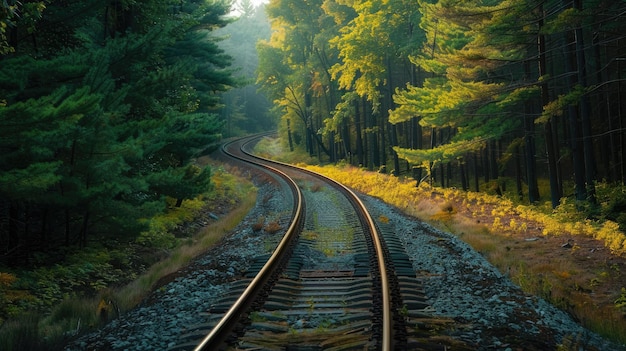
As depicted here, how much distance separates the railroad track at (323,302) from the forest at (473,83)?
7049 mm

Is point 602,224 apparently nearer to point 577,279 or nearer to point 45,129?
point 577,279

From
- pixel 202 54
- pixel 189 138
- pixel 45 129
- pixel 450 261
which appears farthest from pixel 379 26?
pixel 45 129

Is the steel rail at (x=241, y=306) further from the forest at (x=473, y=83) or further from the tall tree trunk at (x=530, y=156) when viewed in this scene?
the tall tree trunk at (x=530, y=156)

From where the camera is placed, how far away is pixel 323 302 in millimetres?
6340

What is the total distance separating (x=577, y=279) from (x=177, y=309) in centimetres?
689

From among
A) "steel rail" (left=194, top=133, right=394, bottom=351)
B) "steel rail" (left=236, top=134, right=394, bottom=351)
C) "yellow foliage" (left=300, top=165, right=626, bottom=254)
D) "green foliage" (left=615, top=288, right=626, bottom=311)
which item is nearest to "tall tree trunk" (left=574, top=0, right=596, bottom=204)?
"yellow foliage" (left=300, top=165, right=626, bottom=254)

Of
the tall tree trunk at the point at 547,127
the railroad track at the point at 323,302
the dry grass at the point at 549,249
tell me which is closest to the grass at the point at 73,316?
the railroad track at the point at 323,302

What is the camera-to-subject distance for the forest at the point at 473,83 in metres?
13.8

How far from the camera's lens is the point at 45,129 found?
6.98 metres

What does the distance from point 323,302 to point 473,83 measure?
10892mm

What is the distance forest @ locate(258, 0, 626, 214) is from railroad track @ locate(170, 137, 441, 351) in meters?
→ 7.05

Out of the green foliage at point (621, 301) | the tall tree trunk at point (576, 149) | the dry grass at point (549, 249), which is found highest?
the tall tree trunk at point (576, 149)

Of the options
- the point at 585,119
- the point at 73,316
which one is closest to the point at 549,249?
the point at 585,119

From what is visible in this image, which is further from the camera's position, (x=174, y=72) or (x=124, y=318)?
(x=174, y=72)
